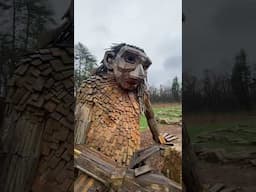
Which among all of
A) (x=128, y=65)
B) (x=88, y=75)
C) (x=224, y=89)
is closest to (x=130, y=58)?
(x=128, y=65)

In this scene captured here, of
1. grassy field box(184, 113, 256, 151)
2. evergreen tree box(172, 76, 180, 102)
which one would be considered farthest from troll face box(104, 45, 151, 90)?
grassy field box(184, 113, 256, 151)

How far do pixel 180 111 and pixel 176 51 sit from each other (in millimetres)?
522

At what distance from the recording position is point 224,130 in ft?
12.0

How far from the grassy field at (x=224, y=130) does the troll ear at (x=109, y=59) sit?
32.0 inches

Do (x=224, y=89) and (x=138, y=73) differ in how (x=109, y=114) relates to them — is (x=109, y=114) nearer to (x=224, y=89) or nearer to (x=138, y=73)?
(x=138, y=73)

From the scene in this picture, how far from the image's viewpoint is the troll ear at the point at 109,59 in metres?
3.62

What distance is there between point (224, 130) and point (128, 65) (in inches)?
40.3

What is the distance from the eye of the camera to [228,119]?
3662 mm

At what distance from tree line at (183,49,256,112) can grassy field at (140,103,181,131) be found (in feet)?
0.38

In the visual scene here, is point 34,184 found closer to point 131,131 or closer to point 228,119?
point 131,131

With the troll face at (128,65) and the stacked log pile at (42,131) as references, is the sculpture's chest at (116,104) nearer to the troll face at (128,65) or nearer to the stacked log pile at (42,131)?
the troll face at (128,65)

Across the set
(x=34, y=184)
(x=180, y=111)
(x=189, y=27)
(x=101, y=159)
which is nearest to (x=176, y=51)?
(x=189, y=27)

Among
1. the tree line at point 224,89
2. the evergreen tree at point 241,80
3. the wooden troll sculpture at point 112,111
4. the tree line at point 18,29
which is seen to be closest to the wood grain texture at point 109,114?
the wooden troll sculpture at point 112,111

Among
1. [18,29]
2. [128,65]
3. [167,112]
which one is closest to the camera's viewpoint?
[167,112]
